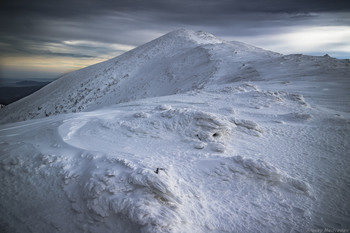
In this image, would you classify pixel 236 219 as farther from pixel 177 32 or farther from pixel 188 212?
pixel 177 32

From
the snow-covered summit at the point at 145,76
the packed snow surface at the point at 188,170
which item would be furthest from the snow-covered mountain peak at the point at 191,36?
the packed snow surface at the point at 188,170

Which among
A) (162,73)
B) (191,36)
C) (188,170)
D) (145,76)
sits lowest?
(188,170)

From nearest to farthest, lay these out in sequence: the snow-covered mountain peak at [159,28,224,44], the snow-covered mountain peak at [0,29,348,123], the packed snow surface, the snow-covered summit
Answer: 1. the packed snow surface
2. the snow-covered mountain peak at [0,29,348,123]
3. the snow-covered summit
4. the snow-covered mountain peak at [159,28,224,44]

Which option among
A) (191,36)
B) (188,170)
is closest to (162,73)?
(191,36)

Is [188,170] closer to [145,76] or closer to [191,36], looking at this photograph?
[145,76]

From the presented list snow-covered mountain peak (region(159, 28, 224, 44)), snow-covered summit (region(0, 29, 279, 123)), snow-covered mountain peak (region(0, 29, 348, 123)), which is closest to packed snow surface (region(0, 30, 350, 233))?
snow-covered mountain peak (region(0, 29, 348, 123))

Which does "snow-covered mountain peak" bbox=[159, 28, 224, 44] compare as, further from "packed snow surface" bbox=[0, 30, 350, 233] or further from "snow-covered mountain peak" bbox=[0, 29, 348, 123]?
"packed snow surface" bbox=[0, 30, 350, 233]

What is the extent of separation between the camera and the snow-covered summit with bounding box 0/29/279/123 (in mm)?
13020

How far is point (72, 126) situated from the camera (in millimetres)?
4531

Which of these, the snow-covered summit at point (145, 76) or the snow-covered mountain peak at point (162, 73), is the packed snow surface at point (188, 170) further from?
the snow-covered summit at point (145, 76)

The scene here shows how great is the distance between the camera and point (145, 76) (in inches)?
692

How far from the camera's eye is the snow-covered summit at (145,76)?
13020 mm

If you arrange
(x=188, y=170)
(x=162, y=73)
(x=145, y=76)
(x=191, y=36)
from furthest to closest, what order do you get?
(x=191, y=36) < (x=145, y=76) < (x=162, y=73) < (x=188, y=170)

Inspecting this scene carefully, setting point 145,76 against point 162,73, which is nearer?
point 162,73
